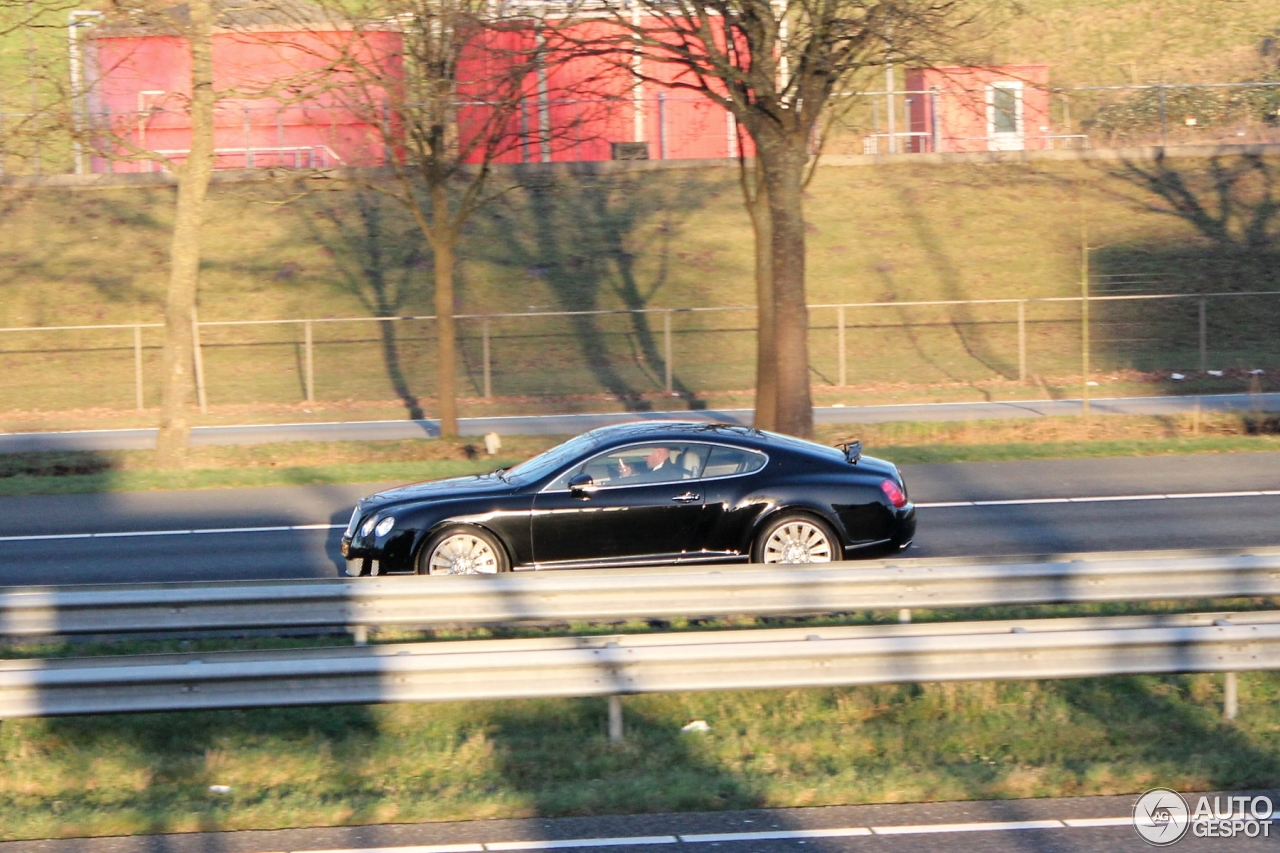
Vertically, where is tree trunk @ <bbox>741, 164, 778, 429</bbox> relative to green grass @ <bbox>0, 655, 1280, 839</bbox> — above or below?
above

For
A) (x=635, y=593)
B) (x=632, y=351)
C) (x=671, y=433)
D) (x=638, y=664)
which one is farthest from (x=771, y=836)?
(x=632, y=351)

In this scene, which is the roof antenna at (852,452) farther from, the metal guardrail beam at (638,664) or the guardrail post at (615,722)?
the guardrail post at (615,722)

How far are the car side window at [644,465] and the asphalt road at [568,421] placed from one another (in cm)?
1099

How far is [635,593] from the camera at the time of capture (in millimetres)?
7555

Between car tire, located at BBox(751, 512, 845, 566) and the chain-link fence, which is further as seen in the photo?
the chain-link fence

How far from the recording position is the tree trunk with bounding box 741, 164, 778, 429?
58.8 ft

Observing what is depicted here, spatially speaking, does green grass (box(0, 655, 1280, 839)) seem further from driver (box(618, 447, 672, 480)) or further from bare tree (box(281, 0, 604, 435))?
bare tree (box(281, 0, 604, 435))

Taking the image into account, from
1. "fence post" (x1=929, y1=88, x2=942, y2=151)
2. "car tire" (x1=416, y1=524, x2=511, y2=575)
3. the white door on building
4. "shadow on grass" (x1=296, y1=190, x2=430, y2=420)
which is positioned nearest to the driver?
"car tire" (x1=416, y1=524, x2=511, y2=575)

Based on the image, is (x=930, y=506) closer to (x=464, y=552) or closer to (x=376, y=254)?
(x=464, y=552)

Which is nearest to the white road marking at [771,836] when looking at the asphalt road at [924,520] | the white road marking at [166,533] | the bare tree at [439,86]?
the asphalt road at [924,520]

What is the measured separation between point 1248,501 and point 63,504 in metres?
13.3

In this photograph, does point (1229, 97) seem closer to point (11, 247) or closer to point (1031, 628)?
point (11, 247)

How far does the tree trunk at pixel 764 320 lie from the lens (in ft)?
58.8

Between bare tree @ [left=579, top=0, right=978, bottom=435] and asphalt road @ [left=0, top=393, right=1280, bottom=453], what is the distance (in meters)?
→ 4.63
